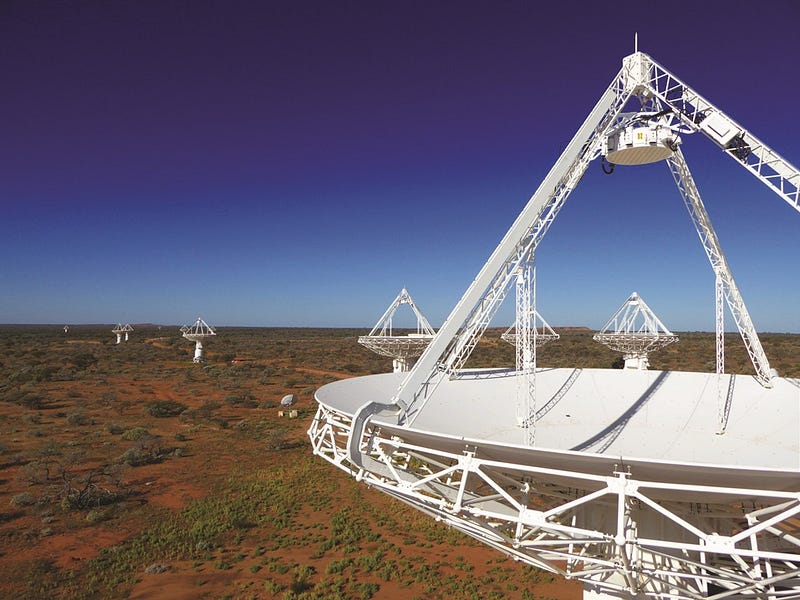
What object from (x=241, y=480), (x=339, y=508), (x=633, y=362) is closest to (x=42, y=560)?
(x=241, y=480)

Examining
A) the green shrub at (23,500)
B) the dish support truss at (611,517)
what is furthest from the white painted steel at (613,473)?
the green shrub at (23,500)

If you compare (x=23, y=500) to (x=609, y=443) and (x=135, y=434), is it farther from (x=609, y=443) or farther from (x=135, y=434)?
(x=609, y=443)

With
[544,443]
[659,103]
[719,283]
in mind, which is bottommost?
[544,443]

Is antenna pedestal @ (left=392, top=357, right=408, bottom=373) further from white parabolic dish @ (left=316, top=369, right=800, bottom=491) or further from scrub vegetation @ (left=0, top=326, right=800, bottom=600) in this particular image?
white parabolic dish @ (left=316, top=369, right=800, bottom=491)

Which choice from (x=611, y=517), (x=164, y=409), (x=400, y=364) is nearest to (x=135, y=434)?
(x=164, y=409)

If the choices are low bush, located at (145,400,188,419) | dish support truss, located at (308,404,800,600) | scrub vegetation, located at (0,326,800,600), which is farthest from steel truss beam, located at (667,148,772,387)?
low bush, located at (145,400,188,419)

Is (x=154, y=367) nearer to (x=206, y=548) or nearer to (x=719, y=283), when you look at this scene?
(x=206, y=548)

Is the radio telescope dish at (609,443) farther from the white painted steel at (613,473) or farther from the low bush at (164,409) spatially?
the low bush at (164,409)
